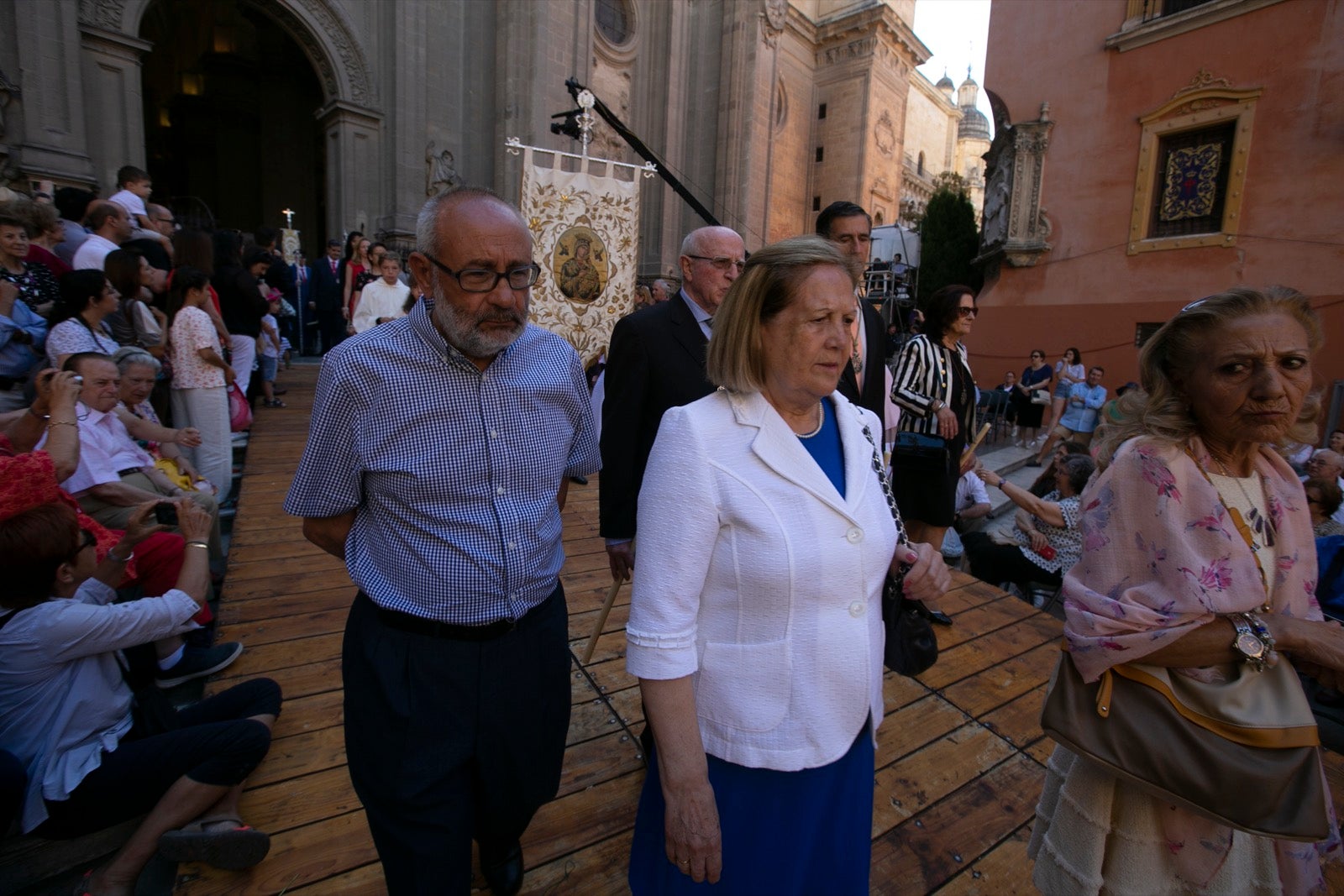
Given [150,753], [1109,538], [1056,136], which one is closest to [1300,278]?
[1056,136]

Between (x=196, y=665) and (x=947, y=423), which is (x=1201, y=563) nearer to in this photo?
(x=947, y=423)

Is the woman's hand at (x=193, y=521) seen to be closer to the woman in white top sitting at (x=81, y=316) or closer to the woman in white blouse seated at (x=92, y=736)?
the woman in white blouse seated at (x=92, y=736)

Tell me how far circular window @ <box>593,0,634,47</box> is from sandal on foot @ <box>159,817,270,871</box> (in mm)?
20457

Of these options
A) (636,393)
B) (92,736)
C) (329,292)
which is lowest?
(92,736)

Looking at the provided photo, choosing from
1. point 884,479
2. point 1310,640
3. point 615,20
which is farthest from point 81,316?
point 615,20

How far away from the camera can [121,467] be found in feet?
12.0

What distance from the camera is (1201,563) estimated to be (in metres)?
1.46

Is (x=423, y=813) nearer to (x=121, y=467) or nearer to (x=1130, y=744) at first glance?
(x=1130, y=744)

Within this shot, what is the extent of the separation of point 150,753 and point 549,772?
136cm

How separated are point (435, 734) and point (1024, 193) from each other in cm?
1579

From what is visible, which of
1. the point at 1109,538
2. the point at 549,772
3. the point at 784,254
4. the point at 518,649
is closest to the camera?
the point at 784,254

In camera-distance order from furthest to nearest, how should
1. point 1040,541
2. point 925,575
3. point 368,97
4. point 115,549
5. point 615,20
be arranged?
point 615,20 < point 368,97 < point 1040,541 < point 115,549 < point 925,575

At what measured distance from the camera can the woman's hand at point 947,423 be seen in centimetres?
354

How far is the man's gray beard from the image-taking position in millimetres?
1645
